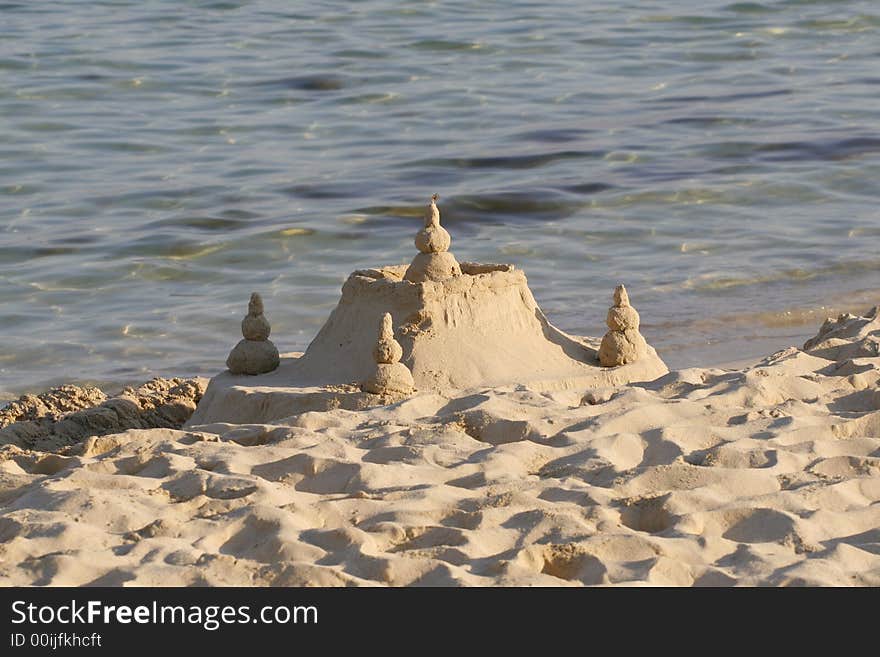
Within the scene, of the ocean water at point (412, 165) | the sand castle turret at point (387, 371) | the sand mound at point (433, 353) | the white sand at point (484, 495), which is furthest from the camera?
the ocean water at point (412, 165)

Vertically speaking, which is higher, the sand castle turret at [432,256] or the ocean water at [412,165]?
the ocean water at [412,165]

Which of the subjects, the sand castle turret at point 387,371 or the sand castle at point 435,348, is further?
the sand castle at point 435,348

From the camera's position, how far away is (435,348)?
7.16m

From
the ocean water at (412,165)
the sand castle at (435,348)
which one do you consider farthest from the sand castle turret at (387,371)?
the ocean water at (412,165)

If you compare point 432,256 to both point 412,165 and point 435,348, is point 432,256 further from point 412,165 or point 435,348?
point 412,165

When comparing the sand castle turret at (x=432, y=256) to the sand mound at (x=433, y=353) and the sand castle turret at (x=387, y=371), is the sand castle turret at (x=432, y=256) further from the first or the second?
the sand castle turret at (x=387, y=371)

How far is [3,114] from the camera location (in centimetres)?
1700

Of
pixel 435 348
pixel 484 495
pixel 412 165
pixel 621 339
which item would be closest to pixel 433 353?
pixel 435 348

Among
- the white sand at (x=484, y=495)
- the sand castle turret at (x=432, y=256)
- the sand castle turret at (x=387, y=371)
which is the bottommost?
the white sand at (x=484, y=495)

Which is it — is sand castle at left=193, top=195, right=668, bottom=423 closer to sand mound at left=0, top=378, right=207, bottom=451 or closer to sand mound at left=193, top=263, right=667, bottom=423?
sand mound at left=193, top=263, right=667, bottom=423

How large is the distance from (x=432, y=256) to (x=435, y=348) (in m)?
0.48

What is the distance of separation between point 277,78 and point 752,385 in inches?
519

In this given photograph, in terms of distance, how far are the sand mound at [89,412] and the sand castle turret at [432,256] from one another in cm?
157

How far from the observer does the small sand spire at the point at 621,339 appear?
7426 mm
